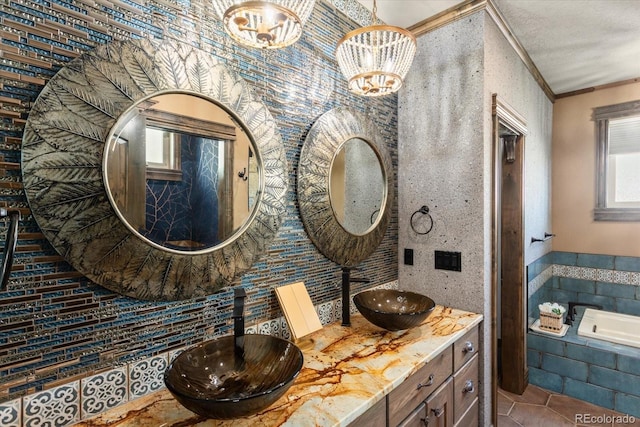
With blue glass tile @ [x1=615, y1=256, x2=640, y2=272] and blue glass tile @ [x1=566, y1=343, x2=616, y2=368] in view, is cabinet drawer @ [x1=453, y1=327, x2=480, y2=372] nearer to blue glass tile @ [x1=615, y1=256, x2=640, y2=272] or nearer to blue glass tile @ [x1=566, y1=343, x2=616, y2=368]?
blue glass tile @ [x1=566, y1=343, x2=616, y2=368]

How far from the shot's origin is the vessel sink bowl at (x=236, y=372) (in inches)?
35.9

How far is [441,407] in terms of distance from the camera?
157cm

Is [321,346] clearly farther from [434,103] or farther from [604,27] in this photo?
[604,27]

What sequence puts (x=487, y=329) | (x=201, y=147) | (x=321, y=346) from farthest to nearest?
(x=487, y=329) → (x=321, y=346) → (x=201, y=147)

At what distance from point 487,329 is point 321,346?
3.68 feet

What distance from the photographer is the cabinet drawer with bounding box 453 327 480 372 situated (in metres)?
1.69

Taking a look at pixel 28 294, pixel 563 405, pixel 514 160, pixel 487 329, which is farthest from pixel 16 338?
pixel 563 405

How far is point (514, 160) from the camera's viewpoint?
2627 millimetres

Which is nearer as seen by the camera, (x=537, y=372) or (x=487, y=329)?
(x=487, y=329)

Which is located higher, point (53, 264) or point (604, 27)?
point (604, 27)

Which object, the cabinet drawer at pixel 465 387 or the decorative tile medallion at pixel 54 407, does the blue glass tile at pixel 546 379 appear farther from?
the decorative tile medallion at pixel 54 407

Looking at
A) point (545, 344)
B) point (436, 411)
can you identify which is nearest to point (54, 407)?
point (436, 411)

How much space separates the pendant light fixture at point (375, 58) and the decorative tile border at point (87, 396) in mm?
1328

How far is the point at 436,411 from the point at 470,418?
0.57 m
